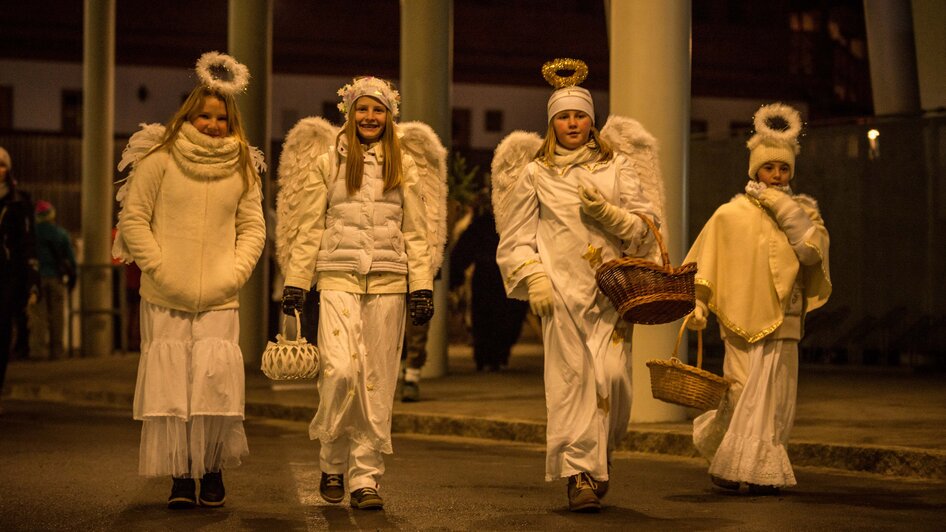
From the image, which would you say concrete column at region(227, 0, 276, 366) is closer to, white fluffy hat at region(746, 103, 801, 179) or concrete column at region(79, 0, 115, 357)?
concrete column at region(79, 0, 115, 357)

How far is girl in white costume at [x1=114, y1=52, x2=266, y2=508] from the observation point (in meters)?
8.85

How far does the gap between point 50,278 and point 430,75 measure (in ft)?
24.9

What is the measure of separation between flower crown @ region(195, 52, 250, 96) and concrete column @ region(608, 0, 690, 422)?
4.70m

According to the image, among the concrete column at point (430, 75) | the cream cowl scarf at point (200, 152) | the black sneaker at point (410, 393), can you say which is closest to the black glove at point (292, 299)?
the cream cowl scarf at point (200, 152)

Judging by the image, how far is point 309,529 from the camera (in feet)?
27.3

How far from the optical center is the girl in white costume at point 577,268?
29.2ft

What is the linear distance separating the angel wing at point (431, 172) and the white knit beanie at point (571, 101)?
0.73 metres

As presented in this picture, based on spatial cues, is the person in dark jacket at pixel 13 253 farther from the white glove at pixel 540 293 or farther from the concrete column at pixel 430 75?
the white glove at pixel 540 293

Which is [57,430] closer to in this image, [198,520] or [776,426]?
[198,520]

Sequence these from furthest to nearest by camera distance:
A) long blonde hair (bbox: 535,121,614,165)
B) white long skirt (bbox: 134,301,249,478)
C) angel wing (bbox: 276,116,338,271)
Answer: angel wing (bbox: 276,116,338,271), long blonde hair (bbox: 535,121,614,165), white long skirt (bbox: 134,301,249,478)

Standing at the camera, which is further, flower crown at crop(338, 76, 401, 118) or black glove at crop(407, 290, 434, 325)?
flower crown at crop(338, 76, 401, 118)

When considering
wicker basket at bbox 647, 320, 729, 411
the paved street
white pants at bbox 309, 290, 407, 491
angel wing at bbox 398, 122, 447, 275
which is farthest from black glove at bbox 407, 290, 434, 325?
wicker basket at bbox 647, 320, 729, 411

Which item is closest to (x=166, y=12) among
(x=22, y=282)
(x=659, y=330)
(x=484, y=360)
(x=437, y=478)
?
(x=484, y=360)

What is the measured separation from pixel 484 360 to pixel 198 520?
36.7 ft
